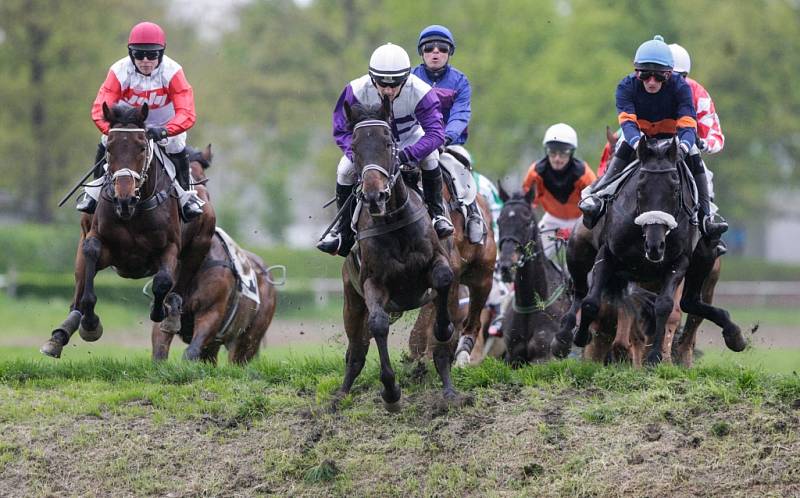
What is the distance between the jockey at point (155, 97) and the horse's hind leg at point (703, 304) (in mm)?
4907

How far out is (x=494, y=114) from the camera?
119 feet

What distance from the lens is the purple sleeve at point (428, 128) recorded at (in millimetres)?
10344

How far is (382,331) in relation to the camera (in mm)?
9672

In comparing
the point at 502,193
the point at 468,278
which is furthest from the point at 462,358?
the point at 502,193

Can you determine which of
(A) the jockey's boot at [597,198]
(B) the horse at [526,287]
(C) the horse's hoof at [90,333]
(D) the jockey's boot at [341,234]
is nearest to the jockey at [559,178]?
(B) the horse at [526,287]

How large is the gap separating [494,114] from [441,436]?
89.2ft

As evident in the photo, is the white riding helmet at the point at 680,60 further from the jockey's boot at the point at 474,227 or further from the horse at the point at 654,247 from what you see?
the jockey's boot at the point at 474,227

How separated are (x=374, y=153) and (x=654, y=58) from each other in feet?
9.79

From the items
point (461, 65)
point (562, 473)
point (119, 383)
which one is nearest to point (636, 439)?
point (562, 473)

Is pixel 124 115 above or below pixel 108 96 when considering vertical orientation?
below

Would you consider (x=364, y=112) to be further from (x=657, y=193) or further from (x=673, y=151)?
(x=673, y=151)

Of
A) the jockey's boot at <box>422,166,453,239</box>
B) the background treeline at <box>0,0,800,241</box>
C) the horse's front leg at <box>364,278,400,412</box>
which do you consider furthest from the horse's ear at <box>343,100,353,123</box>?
the background treeline at <box>0,0,800,241</box>

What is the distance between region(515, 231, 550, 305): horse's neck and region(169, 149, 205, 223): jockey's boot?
3778mm

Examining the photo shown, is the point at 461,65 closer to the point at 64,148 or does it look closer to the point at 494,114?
the point at 494,114
